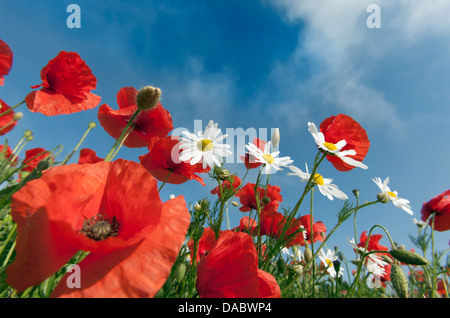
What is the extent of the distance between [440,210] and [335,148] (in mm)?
1509

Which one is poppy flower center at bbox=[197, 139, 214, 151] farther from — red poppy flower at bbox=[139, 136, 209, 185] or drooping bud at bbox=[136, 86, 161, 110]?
drooping bud at bbox=[136, 86, 161, 110]

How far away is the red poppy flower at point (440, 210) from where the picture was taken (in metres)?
2.02

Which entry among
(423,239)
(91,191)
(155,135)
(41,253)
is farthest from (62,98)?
(423,239)

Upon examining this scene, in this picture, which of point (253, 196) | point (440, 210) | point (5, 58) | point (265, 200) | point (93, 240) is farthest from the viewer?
point (253, 196)

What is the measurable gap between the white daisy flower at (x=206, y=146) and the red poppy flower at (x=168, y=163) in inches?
2.0

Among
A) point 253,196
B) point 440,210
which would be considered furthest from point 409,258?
point 440,210

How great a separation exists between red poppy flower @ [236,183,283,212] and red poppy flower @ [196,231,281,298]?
1382mm

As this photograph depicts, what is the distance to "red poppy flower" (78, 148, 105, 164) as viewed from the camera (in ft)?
5.41

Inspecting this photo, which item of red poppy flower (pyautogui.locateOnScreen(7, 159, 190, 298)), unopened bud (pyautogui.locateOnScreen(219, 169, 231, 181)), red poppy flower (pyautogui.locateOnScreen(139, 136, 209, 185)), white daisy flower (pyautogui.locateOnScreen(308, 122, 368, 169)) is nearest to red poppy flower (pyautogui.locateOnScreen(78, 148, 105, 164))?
red poppy flower (pyautogui.locateOnScreen(139, 136, 209, 185))

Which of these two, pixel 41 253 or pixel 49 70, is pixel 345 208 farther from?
pixel 49 70

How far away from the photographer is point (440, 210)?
207 cm

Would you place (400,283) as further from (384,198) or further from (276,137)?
(276,137)
